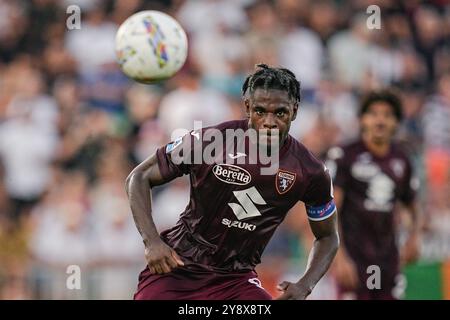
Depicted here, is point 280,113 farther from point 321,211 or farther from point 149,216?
point 149,216

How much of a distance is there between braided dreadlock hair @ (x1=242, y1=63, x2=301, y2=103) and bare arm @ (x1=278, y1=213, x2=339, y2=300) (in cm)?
92

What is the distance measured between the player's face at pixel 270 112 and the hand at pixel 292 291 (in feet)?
3.14

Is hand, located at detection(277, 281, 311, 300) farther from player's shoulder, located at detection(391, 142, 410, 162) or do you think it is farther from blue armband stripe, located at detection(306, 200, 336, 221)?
player's shoulder, located at detection(391, 142, 410, 162)

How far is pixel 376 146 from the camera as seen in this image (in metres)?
10.6

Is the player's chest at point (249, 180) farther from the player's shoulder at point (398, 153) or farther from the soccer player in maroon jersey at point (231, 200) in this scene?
the player's shoulder at point (398, 153)

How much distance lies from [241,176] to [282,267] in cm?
477

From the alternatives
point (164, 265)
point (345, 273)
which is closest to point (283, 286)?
point (164, 265)

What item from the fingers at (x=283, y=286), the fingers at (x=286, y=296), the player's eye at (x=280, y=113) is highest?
the player's eye at (x=280, y=113)

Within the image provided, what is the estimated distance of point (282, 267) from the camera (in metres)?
11.6

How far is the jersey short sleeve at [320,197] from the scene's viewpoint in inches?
280

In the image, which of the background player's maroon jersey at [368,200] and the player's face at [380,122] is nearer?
the background player's maroon jersey at [368,200]

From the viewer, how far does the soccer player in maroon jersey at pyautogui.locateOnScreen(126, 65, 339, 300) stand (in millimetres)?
6961

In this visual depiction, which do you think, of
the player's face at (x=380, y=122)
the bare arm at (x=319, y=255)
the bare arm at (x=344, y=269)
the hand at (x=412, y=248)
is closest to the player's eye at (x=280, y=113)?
the bare arm at (x=319, y=255)
